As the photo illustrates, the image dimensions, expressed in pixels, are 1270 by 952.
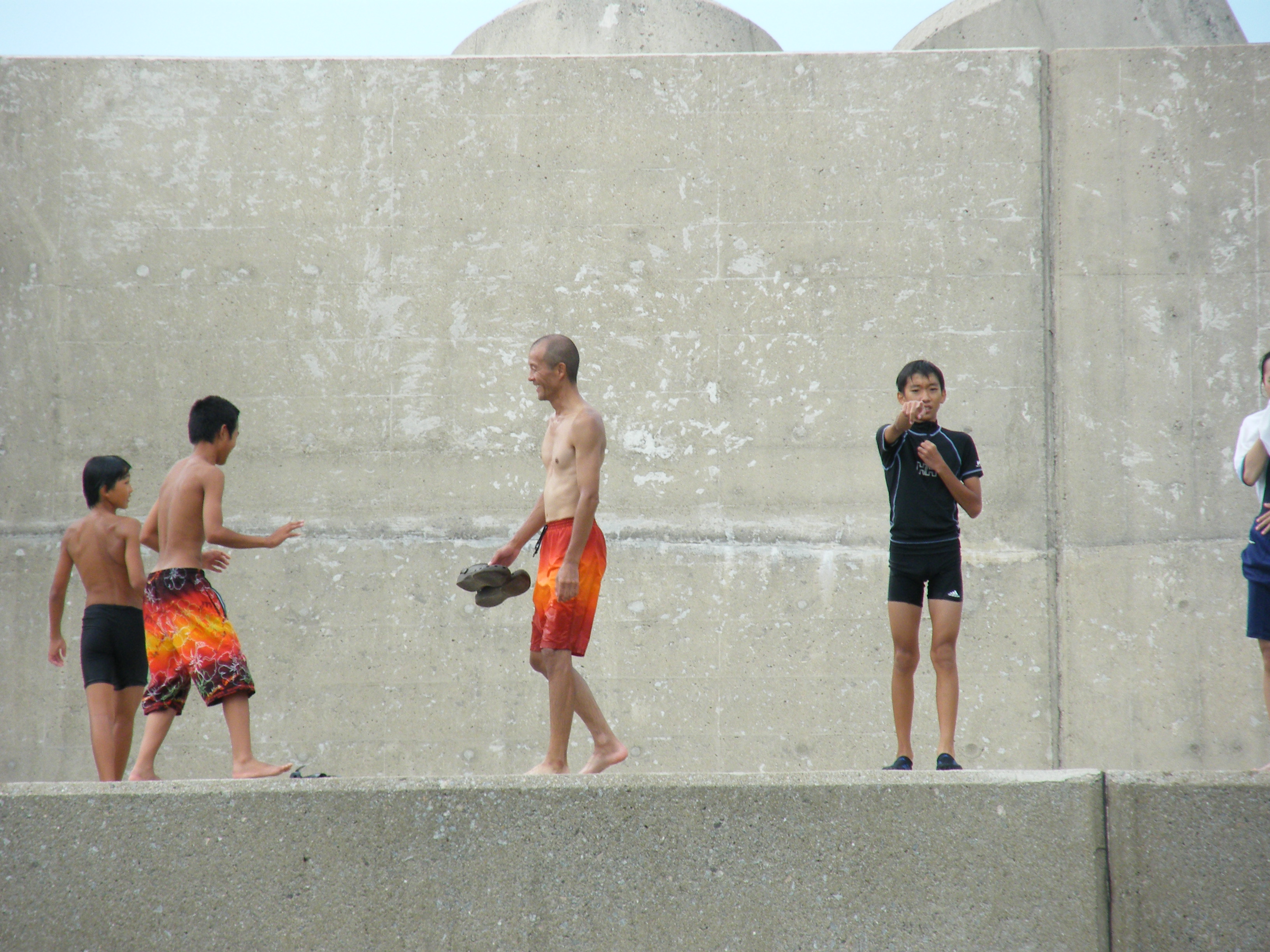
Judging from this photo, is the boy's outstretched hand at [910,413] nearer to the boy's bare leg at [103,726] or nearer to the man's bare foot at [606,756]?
the man's bare foot at [606,756]

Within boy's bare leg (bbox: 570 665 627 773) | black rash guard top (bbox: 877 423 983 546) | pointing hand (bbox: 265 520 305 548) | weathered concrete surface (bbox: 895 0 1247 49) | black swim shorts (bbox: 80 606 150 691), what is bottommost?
boy's bare leg (bbox: 570 665 627 773)

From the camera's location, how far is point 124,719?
5.10 metres

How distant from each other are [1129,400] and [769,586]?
2361mm

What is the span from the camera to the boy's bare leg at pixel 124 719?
502 centimetres

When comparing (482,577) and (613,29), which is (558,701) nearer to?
(482,577)

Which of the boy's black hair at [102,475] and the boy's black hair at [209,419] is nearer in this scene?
the boy's black hair at [209,419]

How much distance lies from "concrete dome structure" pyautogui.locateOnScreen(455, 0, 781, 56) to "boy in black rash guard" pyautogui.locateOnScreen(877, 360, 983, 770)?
4.31m

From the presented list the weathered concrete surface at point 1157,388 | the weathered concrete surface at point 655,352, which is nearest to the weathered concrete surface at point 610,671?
the weathered concrete surface at point 655,352

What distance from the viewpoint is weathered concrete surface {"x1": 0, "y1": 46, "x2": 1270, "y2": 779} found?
6344mm

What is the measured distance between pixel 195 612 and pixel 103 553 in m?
0.90

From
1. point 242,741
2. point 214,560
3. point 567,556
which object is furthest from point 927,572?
point 214,560

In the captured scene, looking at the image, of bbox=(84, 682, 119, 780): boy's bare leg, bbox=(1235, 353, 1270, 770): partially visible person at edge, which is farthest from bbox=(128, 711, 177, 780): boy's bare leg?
bbox=(1235, 353, 1270, 770): partially visible person at edge

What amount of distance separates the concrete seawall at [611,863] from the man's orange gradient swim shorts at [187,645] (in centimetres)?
132

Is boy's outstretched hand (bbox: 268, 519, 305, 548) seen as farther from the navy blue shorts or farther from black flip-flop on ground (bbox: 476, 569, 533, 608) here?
the navy blue shorts
